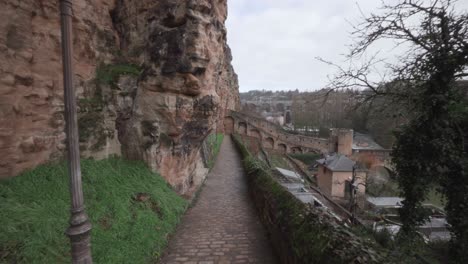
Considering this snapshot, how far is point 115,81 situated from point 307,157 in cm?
3367

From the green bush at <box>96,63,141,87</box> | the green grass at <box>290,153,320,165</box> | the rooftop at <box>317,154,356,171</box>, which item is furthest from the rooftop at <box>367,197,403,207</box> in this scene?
the green grass at <box>290,153,320,165</box>

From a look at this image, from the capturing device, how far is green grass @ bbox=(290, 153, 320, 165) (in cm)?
3534

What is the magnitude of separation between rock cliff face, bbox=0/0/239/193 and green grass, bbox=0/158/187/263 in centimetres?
42

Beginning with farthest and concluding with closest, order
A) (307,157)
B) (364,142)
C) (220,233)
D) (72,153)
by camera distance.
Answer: (364,142)
(307,157)
(220,233)
(72,153)

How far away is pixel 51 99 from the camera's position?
14.7 feet

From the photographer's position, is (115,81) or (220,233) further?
(115,81)

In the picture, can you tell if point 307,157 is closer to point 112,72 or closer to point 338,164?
point 338,164

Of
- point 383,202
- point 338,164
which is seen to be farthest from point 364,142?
point 383,202

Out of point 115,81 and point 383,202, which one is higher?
point 115,81

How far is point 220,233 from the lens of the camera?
5.77 metres

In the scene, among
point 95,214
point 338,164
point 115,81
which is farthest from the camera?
point 338,164

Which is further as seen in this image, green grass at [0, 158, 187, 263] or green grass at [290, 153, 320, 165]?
green grass at [290, 153, 320, 165]

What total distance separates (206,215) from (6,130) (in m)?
5.20

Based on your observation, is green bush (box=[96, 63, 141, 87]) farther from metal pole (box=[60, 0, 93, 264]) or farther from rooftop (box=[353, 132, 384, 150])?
rooftop (box=[353, 132, 384, 150])
